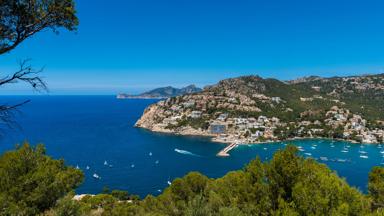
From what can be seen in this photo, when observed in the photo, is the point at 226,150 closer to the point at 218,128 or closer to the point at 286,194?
the point at 218,128

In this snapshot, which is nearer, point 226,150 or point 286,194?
point 286,194

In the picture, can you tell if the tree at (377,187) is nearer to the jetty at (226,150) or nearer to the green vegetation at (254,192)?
the green vegetation at (254,192)

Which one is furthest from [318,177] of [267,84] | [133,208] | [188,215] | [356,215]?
[267,84]

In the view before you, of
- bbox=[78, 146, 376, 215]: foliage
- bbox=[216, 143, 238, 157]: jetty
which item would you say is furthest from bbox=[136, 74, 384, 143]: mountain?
bbox=[78, 146, 376, 215]: foliage

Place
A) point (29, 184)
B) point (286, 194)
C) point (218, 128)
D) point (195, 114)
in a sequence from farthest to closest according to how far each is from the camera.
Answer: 1. point (195, 114)
2. point (218, 128)
3. point (29, 184)
4. point (286, 194)

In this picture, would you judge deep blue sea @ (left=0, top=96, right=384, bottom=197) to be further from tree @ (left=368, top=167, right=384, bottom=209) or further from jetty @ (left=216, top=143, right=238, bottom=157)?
tree @ (left=368, top=167, right=384, bottom=209)

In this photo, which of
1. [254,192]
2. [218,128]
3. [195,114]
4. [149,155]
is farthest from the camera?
[195,114]

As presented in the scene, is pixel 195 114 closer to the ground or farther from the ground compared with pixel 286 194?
closer to the ground

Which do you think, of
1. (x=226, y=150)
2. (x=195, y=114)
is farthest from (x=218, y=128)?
(x=226, y=150)
